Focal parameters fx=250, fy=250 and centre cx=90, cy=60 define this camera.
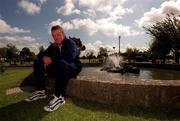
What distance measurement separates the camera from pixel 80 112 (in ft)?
15.5

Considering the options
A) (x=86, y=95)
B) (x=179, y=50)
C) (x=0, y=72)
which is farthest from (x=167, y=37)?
(x=86, y=95)

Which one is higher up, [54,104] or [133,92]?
[133,92]

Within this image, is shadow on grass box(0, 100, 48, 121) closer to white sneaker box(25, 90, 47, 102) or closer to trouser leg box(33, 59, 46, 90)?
white sneaker box(25, 90, 47, 102)

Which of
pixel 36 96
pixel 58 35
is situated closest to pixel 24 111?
pixel 36 96

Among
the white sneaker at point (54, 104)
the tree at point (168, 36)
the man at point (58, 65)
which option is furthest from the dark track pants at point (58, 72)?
the tree at point (168, 36)

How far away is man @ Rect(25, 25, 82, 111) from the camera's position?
4918 millimetres

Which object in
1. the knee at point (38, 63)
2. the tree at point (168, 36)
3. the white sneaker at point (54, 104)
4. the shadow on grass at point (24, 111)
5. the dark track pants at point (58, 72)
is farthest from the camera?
the tree at point (168, 36)

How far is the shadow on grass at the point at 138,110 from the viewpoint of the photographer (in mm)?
4692

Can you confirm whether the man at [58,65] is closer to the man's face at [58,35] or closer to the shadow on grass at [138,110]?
the man's face at [58,35]

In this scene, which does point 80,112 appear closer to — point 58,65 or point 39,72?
point 58,65

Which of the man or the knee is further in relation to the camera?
the knee

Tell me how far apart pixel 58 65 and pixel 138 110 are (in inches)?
72.4

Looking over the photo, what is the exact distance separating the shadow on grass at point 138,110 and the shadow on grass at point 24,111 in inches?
33.9

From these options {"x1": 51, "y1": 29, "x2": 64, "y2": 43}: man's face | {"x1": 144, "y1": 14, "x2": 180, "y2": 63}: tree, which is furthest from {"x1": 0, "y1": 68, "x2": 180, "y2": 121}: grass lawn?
{"x1": 144, "y1": 14, "x2": 180, "y2": 63}: tree
